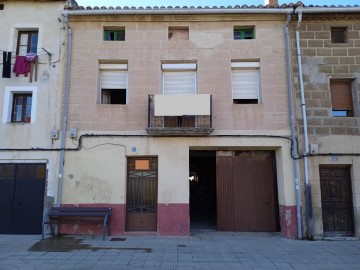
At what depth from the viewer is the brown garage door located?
31.1 ft

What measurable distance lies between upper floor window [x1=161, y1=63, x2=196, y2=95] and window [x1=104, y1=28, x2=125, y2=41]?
1742 mm

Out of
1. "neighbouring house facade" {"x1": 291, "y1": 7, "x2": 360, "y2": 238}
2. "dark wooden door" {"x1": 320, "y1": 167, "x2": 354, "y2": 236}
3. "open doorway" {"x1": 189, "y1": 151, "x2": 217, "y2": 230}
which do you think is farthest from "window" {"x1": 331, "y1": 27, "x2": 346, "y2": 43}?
"open doorway" {"x1": 189, "y1": 151, "x2": 217, "y2": 230}

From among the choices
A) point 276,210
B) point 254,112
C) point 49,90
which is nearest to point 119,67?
point 49,90

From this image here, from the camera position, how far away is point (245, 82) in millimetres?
9797

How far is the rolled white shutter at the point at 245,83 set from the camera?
9.74 meters

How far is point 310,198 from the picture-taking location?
8.74 m

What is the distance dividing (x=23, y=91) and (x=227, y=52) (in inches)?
256

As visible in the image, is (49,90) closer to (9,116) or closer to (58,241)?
(9,116)

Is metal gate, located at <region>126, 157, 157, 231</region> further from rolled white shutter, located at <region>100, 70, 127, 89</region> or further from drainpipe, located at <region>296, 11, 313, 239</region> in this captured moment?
drainpipe, located at <region>296, 11, 313, 239</region>

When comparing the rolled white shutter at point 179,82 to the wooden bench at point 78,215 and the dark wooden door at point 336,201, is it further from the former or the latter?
the dark wooden door at point 336,201

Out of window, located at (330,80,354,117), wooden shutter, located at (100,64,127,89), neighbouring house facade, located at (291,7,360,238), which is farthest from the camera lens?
wooden shutter, located at (100,64,127,89)

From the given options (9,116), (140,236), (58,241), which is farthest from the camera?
(9,116)

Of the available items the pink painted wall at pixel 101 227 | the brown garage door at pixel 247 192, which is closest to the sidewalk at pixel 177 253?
the pink painted wall at pixel 101 227

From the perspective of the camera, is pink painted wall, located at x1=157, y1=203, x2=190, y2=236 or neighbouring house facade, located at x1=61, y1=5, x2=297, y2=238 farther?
neighbouring house facade, located at x1=61, y1=5, x2=297, y2=238
